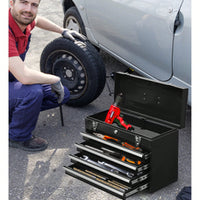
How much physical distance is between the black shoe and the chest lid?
719 mm

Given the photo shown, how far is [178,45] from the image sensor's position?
10.9ft

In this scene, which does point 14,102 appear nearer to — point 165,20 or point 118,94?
point 118,94

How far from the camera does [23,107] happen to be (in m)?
3.41

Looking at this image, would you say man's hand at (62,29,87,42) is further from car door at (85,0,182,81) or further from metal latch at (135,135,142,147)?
metal latch at (135,135,142,147)

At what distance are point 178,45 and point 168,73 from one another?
0.31 meters

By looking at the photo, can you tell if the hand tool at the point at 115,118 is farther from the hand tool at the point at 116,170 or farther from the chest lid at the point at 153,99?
the hand tool at the point at 116,170

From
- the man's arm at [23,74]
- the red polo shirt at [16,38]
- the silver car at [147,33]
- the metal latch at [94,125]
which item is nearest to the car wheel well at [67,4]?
the silver car at [147,33]

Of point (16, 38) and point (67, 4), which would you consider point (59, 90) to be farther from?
point (67, 4)

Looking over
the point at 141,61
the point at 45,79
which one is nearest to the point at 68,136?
the point at 45,79

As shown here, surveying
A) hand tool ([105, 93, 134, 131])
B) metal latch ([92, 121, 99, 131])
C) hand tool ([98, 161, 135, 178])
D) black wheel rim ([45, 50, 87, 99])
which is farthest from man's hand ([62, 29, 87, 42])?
hand tool ([98, 161, 135, 178])

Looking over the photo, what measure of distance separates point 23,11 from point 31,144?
1076 mm

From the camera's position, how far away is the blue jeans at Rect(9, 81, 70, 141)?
342cm

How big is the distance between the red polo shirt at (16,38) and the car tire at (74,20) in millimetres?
1174

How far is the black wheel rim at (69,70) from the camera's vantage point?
4098 millimetres
